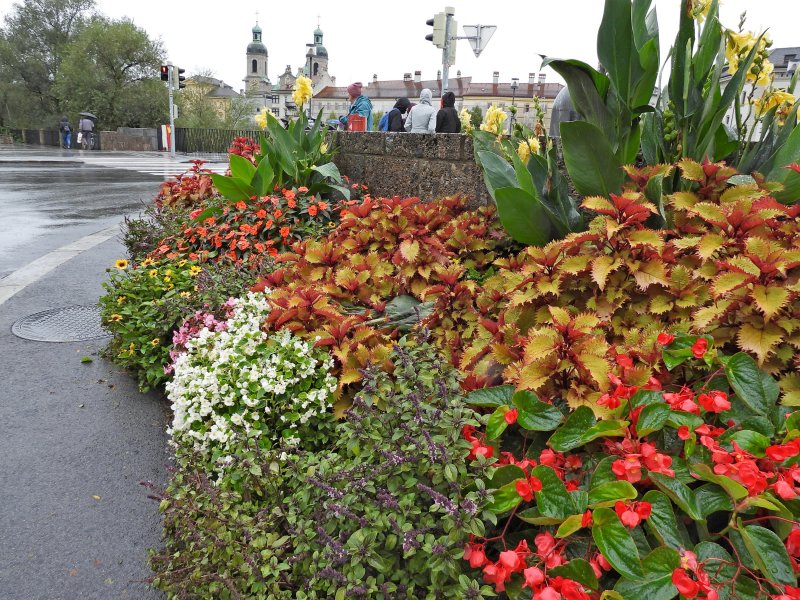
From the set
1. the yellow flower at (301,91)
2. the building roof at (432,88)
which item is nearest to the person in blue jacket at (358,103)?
the yellow flower at (301,91)

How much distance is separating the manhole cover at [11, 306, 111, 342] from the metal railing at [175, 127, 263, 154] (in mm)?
27424

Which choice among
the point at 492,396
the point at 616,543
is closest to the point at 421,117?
the point at 492,396

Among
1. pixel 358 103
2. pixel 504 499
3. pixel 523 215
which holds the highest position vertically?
pixel 358 103

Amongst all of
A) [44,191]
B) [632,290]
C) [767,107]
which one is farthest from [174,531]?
[44,191]

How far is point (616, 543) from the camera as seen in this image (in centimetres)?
128

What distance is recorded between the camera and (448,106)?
8305 mm

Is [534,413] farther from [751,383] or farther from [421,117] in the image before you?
[421,117]

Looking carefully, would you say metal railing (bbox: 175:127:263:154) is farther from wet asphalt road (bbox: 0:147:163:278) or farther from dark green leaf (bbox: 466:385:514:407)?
dark green leaf (bbox: 466:385:514:407)

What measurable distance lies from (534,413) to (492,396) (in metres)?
0.17

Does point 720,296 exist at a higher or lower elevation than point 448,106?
lower

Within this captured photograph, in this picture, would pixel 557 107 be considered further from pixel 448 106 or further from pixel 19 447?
pixel 448 106

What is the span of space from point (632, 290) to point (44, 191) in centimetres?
1306

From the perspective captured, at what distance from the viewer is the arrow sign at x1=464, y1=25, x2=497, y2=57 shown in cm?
1156

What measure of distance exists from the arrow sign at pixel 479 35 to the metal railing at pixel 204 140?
68.2 feet
